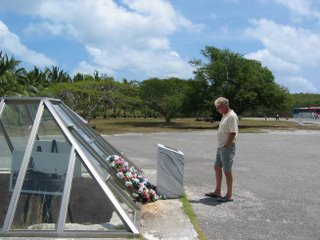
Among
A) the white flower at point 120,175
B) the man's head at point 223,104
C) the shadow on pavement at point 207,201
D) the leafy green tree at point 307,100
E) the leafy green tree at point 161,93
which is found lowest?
the shadow on pavement at point 207,201

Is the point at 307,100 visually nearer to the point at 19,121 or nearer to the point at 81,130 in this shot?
the point at 81,130

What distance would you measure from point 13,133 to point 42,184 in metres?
1.38

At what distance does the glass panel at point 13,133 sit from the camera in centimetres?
621

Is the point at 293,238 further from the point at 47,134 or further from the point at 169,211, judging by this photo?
the point at 47,134

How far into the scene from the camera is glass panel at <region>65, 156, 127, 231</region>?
546cm

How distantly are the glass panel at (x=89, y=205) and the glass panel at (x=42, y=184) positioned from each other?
0.20m

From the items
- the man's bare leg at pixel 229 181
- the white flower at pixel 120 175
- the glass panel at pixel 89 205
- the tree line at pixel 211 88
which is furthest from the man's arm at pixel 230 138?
the tree line at pixel 211 88

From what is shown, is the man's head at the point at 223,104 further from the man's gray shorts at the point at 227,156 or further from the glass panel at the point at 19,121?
the glass panel at the point at 19,121

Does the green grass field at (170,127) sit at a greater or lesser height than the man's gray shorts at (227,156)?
lesser

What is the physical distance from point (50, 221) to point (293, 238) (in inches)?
115

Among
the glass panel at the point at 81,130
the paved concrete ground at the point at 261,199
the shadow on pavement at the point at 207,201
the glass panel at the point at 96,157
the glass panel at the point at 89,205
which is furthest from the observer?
the shadow on pavement at the point at 207,201

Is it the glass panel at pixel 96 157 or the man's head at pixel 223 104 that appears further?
the man's head at pixel 223 104

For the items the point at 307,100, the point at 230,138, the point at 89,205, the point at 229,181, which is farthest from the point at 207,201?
the point at 307,100

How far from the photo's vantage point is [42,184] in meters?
5.61
